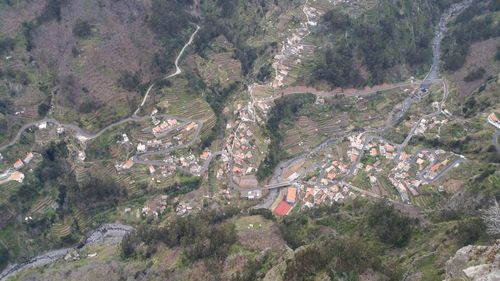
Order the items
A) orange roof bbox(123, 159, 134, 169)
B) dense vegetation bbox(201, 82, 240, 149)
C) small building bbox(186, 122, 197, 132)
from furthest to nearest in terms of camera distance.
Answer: dense vegetation bbox(201, 82, 240, 149) < small building bbox(186, 122, 197, 132) < orange roof bbox(123, 159, 134, 169)

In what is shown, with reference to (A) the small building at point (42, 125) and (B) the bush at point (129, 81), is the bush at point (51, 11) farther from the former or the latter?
(A) the small building at point (42, 125)

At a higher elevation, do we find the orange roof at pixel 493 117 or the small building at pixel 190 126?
the small building at pixel 190 126

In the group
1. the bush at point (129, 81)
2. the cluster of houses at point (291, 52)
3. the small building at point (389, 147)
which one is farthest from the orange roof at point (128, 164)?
the small building at point (389, 147)

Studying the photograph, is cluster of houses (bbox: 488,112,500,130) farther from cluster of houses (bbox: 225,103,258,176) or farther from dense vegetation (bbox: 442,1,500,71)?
cluster of houses (bbox: 225,103,258,176)

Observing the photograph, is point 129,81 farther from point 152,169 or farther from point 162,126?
point 152,169

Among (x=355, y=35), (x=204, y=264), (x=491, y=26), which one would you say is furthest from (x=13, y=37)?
(x=491, y=26)

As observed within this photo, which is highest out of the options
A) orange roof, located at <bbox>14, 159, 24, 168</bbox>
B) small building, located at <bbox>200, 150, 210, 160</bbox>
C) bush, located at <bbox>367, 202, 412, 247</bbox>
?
orange roof, located at <bbox>14, 159, 24, 168</bbox>

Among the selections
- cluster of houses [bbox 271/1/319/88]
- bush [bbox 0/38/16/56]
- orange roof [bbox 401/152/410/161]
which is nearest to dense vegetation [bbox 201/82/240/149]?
cluster of houses [bbox 271/1/319/88]
